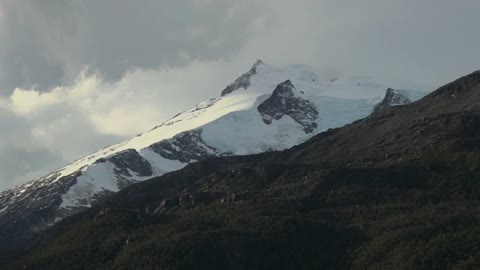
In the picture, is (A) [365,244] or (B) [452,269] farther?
(A) [365,244]

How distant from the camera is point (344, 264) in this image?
196 m

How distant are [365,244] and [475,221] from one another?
2516cm

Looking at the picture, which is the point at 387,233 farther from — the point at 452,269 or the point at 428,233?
the point at 452,269

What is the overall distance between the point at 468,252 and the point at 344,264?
29.9 m

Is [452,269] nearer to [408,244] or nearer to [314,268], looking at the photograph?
[408,244]

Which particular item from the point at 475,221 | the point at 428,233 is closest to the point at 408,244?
the point at 428,233

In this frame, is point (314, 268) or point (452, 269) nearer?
point (452, 269)

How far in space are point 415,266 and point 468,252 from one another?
11.3 meters

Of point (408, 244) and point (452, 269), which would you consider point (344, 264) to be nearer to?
point (408, 244)

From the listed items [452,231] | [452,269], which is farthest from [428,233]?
[452,269]

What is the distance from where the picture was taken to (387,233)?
198m

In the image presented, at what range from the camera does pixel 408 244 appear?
188 m

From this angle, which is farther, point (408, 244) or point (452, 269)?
point (408, 244)

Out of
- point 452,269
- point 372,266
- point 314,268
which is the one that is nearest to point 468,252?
point 452,269
